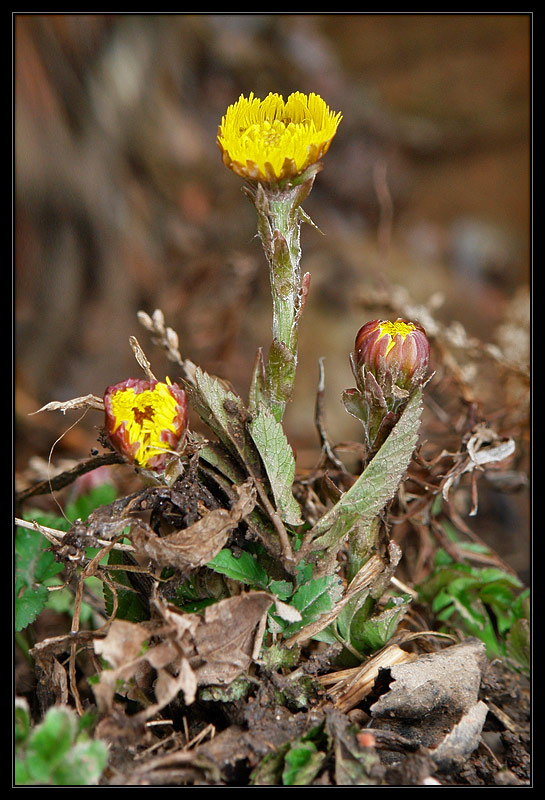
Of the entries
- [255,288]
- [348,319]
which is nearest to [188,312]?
[255,288]

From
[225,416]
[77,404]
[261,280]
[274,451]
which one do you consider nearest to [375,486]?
[274,451]

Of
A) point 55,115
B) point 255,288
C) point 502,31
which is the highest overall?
point 502,31

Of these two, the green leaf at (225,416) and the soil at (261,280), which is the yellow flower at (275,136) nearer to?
the green leaf at (225,416)

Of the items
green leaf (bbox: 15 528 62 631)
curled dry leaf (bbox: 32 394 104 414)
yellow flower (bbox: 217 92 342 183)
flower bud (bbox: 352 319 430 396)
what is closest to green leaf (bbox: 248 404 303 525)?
flower bud (bbox: 352 319 430 396)

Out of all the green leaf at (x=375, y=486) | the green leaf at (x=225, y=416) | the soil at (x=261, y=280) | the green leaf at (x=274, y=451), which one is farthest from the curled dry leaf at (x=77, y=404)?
the green leaf at (x=375, y=486)

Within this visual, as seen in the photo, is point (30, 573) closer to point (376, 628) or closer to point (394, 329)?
point (376, 628)

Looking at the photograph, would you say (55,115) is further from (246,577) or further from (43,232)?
(246,577)

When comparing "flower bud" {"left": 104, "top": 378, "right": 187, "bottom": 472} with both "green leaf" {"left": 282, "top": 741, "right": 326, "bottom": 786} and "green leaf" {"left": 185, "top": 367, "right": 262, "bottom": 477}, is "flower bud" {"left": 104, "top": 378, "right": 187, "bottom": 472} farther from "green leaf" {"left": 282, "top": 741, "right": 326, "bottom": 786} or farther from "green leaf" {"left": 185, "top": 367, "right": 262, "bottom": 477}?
"green leaf" {"left": 282, "top": 741, "right": 326, "bottom": 786}

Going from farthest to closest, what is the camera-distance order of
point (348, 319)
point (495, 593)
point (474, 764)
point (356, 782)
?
1. point (348, 319)
2. point (495, 593)
3. point (474, 764)
4. point (356, 782)
